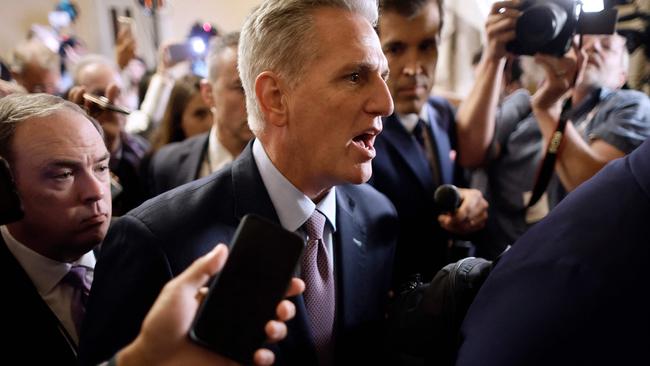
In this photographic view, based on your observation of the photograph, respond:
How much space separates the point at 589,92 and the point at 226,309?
1.49 meters

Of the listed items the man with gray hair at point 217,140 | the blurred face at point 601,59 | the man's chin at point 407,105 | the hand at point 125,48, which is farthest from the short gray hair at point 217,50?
the blurred face at point 601,59

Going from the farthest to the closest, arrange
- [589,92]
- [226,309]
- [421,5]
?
[589,92] < [421,5] < [226,309]

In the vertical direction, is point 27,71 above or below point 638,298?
below

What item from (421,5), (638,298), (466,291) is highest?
(421,5)

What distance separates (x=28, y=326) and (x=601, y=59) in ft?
5.47

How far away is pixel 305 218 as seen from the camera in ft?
3.25

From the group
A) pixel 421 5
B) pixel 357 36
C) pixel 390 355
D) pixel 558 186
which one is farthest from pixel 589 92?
pixel 390 355

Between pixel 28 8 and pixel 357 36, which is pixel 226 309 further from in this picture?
pixel 28 8

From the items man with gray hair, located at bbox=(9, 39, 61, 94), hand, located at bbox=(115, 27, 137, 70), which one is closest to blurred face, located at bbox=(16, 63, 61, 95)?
man with gray hair, located at bbox=(9, 39, 61, 94)

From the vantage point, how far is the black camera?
140 centimetres

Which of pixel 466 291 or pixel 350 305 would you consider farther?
pixel 350 305

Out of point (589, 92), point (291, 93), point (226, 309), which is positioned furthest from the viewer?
point (589, 92)

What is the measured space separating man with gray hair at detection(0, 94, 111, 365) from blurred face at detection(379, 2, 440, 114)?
827 millimetres

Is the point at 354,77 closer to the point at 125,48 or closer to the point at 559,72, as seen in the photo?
the point at 559,72
